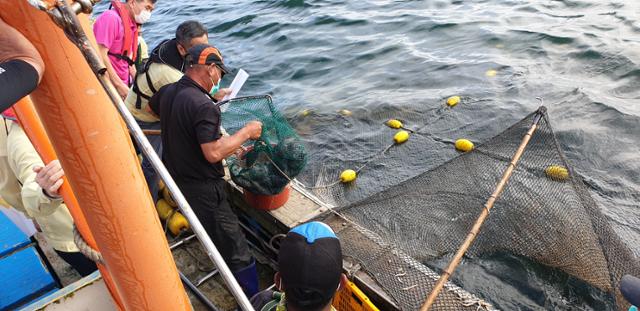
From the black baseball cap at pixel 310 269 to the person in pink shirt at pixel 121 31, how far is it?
386 centimetres

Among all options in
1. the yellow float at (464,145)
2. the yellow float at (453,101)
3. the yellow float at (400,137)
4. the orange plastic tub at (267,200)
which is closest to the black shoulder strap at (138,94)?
the orange plastic tub at (267,200)

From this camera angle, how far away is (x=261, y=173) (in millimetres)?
4227

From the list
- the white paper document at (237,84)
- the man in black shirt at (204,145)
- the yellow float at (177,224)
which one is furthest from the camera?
the white paper document at (237,84)

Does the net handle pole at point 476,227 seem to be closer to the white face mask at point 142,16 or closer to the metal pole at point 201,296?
the metal pole at point 201,296

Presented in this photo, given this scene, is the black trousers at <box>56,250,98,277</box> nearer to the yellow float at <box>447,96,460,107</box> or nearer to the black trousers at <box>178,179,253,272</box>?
the black trousers at <box>178,179,253,272</box>

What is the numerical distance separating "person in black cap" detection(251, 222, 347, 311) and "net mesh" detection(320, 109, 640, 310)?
147 cm

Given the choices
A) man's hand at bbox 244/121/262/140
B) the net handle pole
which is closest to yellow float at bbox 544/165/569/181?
the net handle pole

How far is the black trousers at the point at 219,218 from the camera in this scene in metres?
3.69

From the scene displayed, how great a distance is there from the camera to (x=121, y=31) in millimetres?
5066

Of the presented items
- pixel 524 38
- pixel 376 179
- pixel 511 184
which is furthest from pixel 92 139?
pixel 524 38

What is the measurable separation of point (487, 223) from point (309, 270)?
115 inches

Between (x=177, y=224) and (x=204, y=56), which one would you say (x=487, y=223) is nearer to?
(x=204, y=56)

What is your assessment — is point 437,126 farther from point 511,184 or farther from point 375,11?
point 375,11

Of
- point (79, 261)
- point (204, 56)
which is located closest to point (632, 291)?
point (204, 56)
